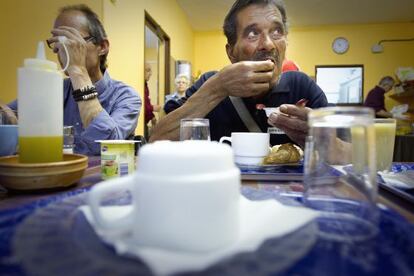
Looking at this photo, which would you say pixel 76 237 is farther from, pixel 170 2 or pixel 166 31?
pixel 170 2

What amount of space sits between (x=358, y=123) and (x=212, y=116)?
3.55ft

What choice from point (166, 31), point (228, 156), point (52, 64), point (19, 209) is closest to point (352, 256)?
point (228, 156)

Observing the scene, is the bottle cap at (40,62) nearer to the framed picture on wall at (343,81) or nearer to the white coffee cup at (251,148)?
the white coffee cup at (251,148)

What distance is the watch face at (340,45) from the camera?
5.17m

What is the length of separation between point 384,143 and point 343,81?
506 cm

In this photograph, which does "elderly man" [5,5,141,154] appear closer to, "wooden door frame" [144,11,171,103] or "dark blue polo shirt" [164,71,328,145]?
"dark blue polo shirt" [164,71,328,145]

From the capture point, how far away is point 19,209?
386 mm

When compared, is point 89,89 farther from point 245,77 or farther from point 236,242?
point 236,242

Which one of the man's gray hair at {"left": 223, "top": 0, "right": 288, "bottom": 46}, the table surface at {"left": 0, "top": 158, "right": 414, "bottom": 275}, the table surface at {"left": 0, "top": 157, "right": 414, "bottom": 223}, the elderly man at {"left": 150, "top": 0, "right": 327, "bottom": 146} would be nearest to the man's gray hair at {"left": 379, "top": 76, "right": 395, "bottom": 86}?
the elderly man at {"left": 150, "top": 0, "right": 327, "bottom": 146}

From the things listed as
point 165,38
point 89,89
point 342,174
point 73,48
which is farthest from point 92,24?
point 165,38

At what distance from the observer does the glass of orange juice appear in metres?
0.73

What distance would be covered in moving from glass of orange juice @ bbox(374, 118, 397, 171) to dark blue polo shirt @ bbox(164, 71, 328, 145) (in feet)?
2.06

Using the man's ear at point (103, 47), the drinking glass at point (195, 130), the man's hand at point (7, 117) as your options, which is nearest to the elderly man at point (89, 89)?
the man's ear at point (103, 47)

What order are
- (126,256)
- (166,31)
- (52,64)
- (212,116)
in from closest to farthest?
(126,256) < (52,64) < (212,116) < (166,31)
